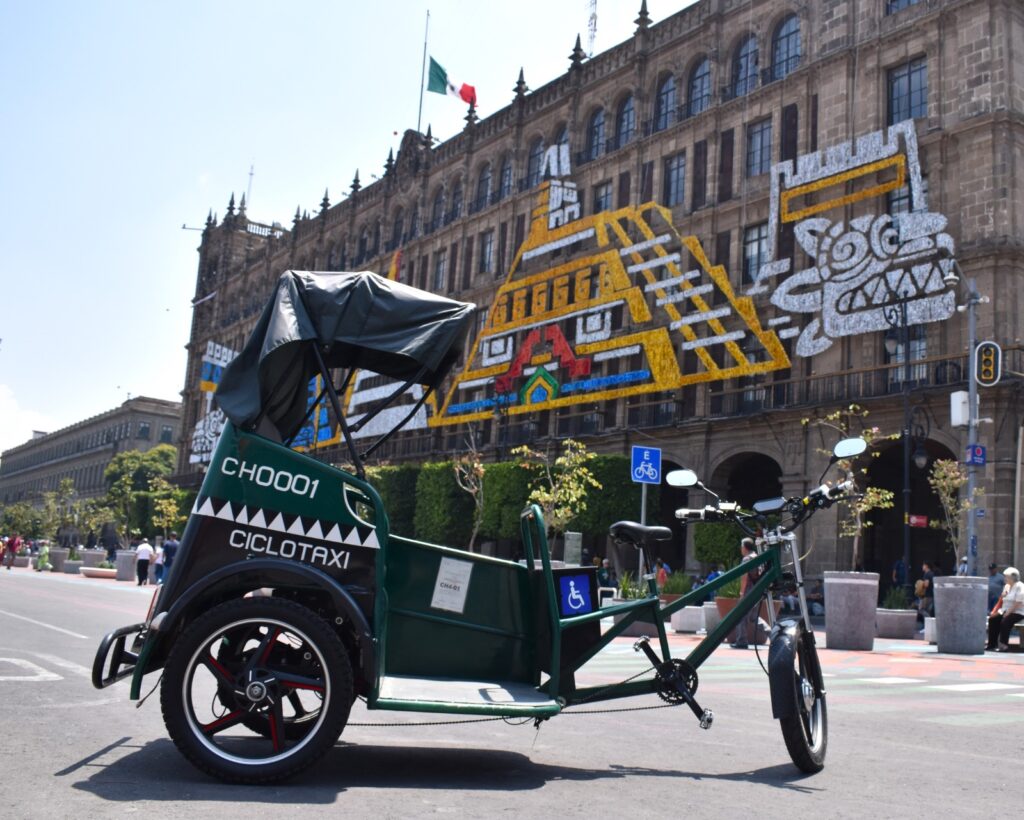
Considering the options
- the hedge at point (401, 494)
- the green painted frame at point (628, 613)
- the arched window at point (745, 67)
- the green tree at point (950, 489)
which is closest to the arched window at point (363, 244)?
the hedge at point (401, 494)

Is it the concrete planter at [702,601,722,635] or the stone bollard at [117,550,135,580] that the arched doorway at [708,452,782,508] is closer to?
the concrete planter at [702,601,722,635]

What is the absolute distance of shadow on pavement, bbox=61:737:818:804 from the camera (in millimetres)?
4027

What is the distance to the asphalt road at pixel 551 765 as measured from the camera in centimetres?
396

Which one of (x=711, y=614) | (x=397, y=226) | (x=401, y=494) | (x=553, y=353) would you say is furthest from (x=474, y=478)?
(x=397, y=226)

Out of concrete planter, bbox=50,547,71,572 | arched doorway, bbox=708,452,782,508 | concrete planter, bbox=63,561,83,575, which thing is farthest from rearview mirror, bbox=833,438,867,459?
concrete planter, bbox=50,547,71,572

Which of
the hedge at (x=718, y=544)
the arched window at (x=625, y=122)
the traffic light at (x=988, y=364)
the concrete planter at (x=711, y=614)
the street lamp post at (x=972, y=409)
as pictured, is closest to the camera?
the concrete planter at (x=711, y=614)

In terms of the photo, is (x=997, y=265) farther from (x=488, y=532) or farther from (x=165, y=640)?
(x=165, y=640)

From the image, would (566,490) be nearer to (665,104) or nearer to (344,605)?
(665,104)

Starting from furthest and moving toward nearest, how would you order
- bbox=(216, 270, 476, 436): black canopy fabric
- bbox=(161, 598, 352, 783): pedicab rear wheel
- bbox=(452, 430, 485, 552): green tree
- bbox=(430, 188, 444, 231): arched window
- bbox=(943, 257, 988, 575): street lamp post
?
bbox=(430, 188, 444, 231): arched window, bbox=(452, 430, 485, 552): green tree, bbox=(943, 257, 988, 575): street lamp post, bbox=(216, 270, 476, 436): black canopy fabric, bbox=(161, 598, 352, 783): pedicab rear wheel

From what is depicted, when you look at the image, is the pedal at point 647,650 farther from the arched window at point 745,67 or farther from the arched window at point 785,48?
the arched window at point 745,67

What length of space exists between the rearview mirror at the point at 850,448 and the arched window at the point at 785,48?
30.4 m

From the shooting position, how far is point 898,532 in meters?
30.5

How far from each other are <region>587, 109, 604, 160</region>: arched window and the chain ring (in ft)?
121

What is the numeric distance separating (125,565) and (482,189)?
2336 cm
